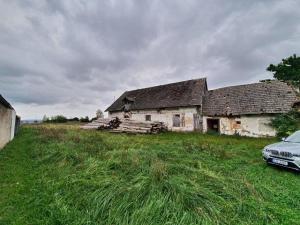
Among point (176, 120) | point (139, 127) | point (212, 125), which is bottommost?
point (139, 127)

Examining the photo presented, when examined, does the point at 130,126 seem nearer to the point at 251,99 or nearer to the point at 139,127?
the point at 139,127

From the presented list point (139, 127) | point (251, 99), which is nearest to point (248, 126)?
point (251, 99)

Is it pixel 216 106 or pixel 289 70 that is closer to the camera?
pixel 216 106

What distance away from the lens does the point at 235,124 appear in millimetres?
17750

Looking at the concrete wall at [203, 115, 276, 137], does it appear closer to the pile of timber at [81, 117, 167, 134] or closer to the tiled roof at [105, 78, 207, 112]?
the tiled roof at [105, 78, 207, 112]

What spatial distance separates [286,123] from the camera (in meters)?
14.7

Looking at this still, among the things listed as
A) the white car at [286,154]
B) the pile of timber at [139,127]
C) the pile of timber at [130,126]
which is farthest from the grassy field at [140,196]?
the pile of timber at [130,126]

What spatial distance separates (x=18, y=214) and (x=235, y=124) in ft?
56.0

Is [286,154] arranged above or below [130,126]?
below

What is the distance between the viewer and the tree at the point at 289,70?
27.5 meters

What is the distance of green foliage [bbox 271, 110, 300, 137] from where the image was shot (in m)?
14.5

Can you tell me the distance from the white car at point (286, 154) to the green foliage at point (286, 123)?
869 centimetres

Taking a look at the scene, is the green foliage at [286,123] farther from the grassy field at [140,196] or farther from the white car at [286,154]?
the grassy field at [140,196]

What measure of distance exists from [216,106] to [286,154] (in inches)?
543
